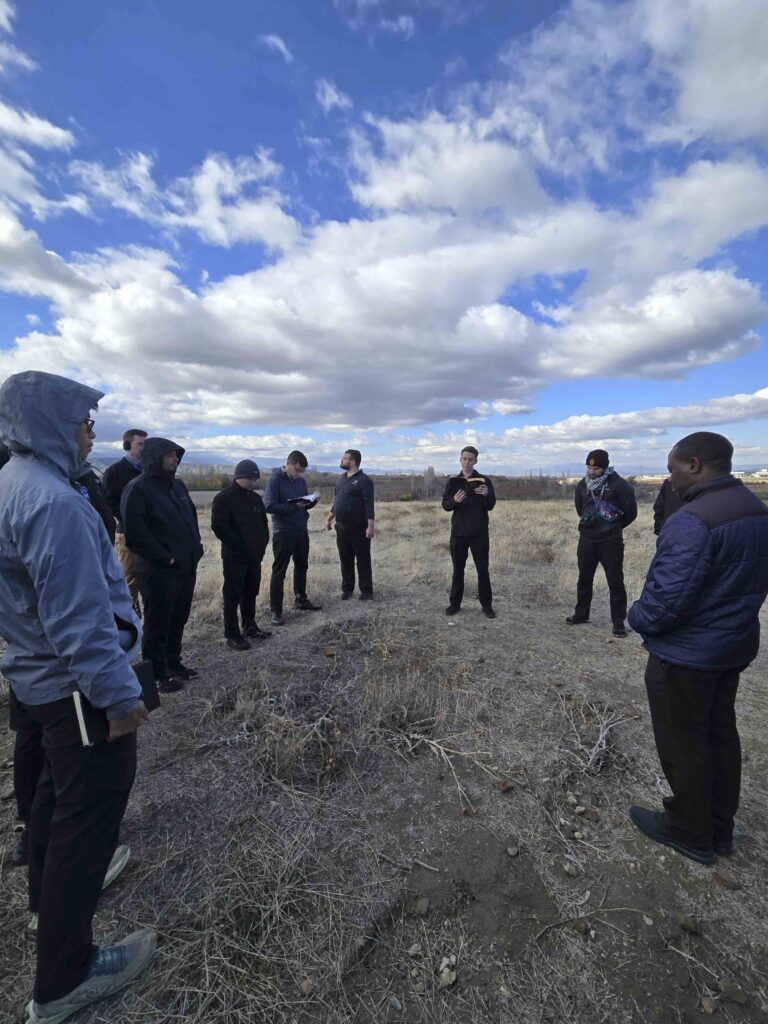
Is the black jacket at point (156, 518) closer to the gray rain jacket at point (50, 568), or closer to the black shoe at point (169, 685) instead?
the black shoe at point (169, 685)

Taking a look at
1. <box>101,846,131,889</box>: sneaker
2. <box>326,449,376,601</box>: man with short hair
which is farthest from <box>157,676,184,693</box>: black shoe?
<box>326,449,376,601</box>: man with short hair

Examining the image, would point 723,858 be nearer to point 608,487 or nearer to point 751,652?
point 751,652

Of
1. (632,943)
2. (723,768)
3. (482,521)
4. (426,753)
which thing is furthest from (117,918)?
(482,521)

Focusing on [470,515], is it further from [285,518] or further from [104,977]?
[104,977]

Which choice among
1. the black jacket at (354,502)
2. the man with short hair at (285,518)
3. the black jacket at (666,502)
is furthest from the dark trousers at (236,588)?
the black jacket at (666,502)

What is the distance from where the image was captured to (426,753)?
3.18m

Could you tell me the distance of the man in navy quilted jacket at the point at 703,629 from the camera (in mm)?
2094

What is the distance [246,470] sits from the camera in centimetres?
507

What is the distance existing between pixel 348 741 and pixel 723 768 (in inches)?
84.6

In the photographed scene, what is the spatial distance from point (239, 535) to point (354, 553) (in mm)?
2331

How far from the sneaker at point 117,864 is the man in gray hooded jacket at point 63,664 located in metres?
0.57

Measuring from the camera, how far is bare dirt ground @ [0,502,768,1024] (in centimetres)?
177

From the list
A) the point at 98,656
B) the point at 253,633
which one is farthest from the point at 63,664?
the point at 253,633

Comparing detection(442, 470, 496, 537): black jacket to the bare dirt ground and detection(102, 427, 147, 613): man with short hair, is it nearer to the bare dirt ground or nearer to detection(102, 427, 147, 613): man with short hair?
the bare dirt ground
